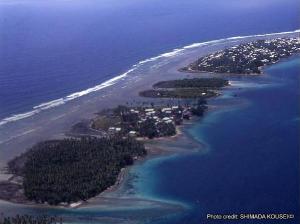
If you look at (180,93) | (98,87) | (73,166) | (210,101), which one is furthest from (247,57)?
(73,166)

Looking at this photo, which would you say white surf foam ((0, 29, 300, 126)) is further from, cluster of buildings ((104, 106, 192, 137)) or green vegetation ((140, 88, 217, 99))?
cluster of buildings ((104, 106, 192, 137))

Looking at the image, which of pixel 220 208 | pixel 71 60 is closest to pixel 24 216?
pixel 220 208

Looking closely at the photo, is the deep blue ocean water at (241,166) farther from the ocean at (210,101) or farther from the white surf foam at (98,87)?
the white surf foam at (98,87)

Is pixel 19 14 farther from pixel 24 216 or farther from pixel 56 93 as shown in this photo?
pixel 24 216

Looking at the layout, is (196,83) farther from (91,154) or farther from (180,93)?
(91,154)

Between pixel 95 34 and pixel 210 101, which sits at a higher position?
pixel 95 34

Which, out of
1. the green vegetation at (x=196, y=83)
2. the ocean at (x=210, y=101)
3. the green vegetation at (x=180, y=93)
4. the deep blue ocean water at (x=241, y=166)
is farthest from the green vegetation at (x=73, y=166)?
the green vegetation at (x=196, y=83)

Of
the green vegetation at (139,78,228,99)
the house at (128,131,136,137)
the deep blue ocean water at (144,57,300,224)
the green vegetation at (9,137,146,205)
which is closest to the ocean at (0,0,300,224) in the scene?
the deep blue ocean water at (144,57,300,224)
